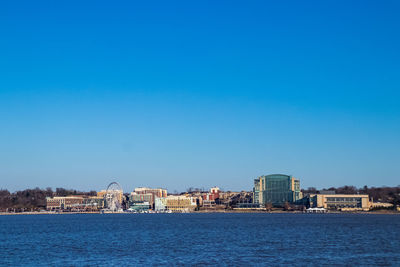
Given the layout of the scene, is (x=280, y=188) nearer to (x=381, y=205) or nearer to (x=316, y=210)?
(x=316, y=210)

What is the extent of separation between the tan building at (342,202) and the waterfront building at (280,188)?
13.4m

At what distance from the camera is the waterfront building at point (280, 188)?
640ft

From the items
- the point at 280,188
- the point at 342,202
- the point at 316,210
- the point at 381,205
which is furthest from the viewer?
the point at 280,188

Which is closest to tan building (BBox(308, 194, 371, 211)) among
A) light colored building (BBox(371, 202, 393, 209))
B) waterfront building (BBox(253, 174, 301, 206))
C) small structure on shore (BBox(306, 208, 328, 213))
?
light colored building (BBox(371, 202, 393, 209))

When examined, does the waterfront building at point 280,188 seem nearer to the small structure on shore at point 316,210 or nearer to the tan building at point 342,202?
the tan building at point 342,202

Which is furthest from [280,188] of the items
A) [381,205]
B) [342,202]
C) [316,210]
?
[381,205]

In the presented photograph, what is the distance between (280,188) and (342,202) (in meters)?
26.2

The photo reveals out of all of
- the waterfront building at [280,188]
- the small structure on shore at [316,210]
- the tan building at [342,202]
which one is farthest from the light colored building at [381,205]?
the waterfront building at [280,188]

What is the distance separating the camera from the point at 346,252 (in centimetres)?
4200

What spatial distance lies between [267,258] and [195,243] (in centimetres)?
1472

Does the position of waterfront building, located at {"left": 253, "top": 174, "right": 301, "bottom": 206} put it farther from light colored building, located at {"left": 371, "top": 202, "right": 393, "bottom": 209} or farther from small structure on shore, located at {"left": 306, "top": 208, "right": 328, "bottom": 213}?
light colored building, located at {"left": 371, "top": 202, "right": 393, "bottom": 209}

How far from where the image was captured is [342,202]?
180m

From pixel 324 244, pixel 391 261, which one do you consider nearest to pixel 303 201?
pixel 324 244

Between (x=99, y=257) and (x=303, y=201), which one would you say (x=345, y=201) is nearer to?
(x=303, y=201)
